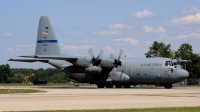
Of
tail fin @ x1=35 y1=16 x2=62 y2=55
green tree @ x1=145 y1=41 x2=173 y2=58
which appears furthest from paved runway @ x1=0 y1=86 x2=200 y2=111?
green tree @ x1=145 y1=41 x2=173 y2=58

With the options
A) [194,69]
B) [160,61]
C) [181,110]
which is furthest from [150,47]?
[181,110]

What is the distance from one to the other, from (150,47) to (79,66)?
1932 inches

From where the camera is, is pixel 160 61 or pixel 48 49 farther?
pixel 48 49

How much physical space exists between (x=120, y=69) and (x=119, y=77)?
1.28 metres

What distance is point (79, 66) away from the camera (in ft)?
188

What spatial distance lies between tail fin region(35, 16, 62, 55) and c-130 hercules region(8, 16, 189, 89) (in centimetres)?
259

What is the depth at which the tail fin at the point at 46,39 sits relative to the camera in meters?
63.3

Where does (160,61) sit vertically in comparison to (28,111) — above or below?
above

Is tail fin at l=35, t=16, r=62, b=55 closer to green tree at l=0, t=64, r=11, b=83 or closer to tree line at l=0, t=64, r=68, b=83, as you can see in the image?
tree line at l=0, t=64, r=68, b=83

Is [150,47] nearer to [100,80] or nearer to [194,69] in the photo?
[194,69]

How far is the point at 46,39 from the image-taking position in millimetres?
63594

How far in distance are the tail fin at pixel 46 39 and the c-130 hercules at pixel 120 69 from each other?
2.59 metres

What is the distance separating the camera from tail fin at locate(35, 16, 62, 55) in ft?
208

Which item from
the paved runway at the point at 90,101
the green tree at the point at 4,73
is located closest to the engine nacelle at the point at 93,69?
the paved runway at the point at 90,101
